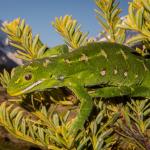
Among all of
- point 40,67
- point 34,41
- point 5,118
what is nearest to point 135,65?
point 40,67

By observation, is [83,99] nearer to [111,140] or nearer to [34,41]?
[111,140]

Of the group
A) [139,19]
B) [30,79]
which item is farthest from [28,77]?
[139,19]

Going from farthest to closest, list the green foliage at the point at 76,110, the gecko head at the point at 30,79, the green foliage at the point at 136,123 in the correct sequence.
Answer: the green foliage at the point at 136,123 → the green foliage at the point at 76,110 → the gecko head at the point at 30,79

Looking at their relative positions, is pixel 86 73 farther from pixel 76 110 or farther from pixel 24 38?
pixel 24 38

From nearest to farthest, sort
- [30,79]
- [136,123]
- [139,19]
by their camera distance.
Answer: [30,79] < [139,19] < [136,123]

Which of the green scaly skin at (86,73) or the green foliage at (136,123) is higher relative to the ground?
the green scaly skin at (86,73)

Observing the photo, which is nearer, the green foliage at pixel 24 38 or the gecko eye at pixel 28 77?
the gecko eye at pixel 28 77

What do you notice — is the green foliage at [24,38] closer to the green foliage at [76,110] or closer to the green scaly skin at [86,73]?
the green foliage at [76,110]

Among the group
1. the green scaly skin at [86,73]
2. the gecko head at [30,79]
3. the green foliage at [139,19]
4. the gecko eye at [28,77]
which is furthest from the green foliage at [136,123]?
the gecko eye at [28,77]
